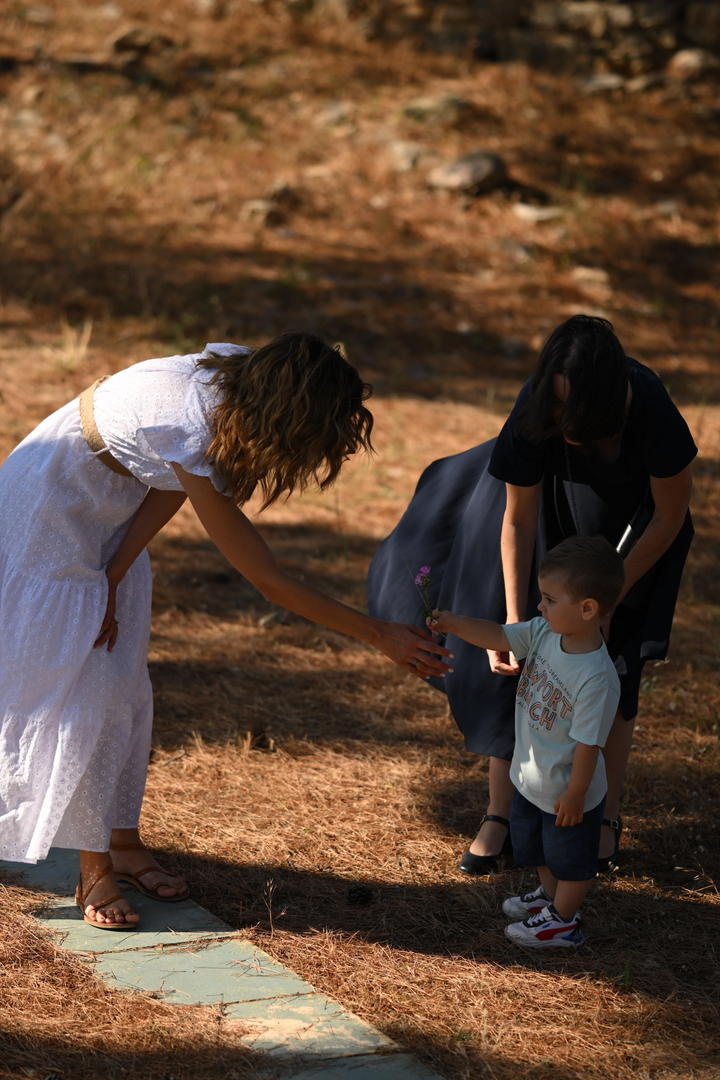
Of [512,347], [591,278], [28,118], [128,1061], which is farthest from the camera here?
[28,118]

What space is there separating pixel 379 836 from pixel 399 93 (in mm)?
10049

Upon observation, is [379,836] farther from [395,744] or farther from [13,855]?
[13,855]

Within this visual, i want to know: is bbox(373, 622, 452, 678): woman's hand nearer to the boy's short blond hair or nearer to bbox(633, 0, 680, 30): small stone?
the boy's short blond hair

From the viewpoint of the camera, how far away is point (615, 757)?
2.91 metres

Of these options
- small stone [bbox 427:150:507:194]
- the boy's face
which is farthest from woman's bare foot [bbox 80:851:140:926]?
small stone [bbox 427:150:507:194]

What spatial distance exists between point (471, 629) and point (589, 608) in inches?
12.5

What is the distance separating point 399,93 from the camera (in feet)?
36.7

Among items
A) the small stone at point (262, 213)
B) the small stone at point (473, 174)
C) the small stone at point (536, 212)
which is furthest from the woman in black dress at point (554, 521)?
the small stone at point (473, 174)

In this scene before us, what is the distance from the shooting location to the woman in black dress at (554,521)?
2328 millimetres

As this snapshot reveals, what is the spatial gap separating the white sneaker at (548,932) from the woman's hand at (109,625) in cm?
127

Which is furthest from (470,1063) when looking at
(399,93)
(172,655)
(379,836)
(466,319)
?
(399,93)

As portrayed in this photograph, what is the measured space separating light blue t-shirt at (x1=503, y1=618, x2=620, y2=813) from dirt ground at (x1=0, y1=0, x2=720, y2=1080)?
1.52 ft

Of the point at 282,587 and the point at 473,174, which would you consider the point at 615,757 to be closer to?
the point at 282,587

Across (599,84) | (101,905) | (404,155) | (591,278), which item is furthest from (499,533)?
(599,84)
